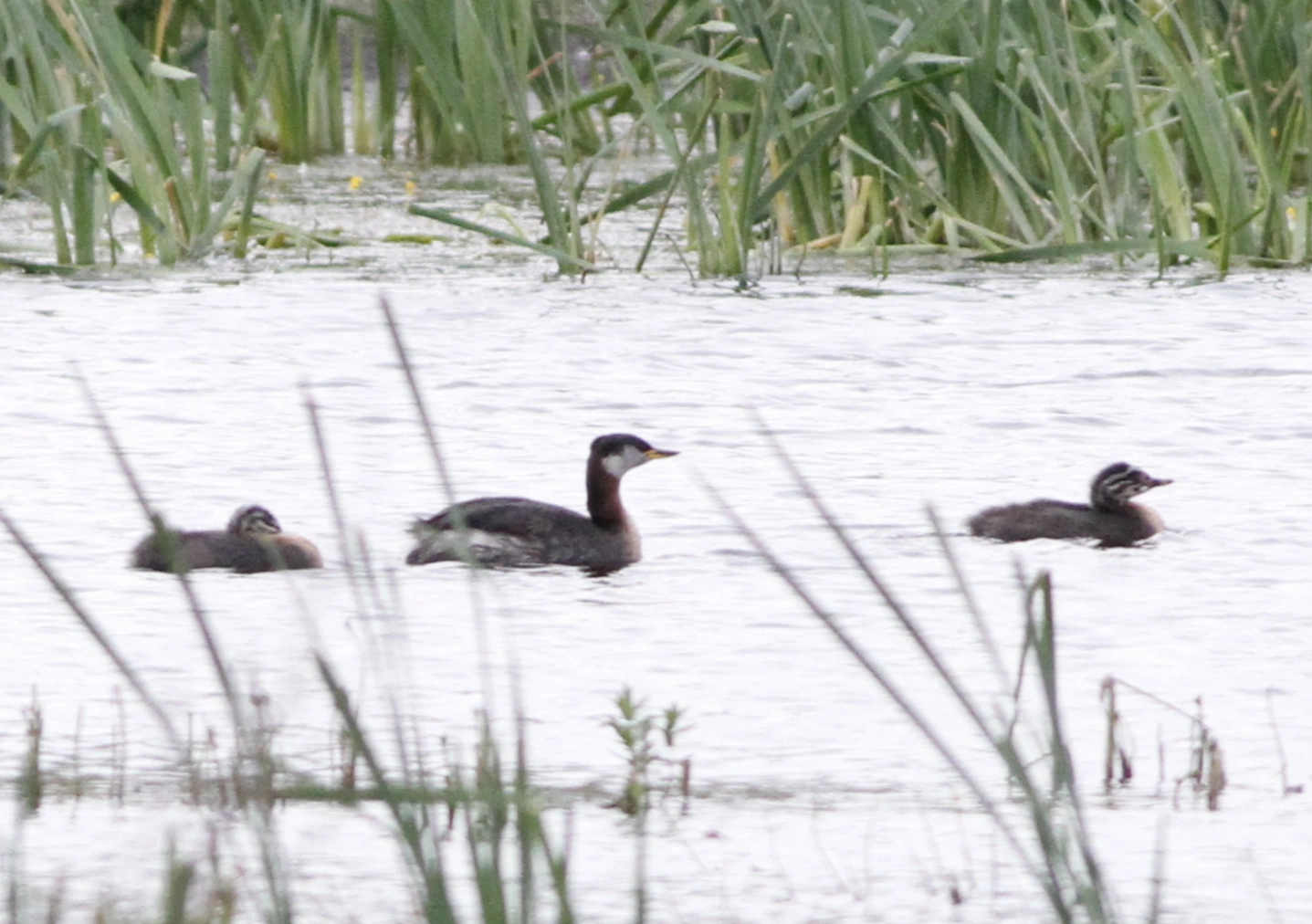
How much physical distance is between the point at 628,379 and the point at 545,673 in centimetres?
266

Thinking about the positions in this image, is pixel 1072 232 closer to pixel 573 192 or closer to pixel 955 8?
pixel 955 8

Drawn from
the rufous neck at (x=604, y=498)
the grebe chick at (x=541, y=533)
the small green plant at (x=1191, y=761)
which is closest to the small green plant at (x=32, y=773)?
the small green plant at (x=1191, y=761)

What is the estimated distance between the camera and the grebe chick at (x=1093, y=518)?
174 inches

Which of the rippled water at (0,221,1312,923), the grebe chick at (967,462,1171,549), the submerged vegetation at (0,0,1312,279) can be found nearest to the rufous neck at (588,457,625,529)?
the rippled water at (0,221,1312,923)

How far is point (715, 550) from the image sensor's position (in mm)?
4582

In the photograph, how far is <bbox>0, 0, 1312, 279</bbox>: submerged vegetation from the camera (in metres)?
7.00

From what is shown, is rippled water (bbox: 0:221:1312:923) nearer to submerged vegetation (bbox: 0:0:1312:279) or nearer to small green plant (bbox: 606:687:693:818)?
small green plant (bbox: 606:687:693:818)

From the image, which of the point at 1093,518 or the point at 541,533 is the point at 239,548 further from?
the point at 1093,518

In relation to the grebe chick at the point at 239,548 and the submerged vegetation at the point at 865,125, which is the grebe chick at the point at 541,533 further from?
the submerged vegetation at the point at 865,125

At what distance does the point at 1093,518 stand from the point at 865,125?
3163 millimetres

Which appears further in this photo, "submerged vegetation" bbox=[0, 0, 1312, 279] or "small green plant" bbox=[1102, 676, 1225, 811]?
"submerged vegetation" bbox=[0, 0, 1312, 279]

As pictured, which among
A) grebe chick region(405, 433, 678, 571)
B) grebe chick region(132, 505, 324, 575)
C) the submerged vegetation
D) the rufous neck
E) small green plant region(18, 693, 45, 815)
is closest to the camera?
small green plant region(18, 693, 45, 815)

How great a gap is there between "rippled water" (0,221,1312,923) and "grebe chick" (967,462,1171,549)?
0.16 ft

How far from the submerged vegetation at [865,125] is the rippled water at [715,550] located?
0.72ft
